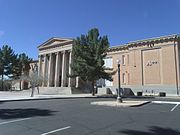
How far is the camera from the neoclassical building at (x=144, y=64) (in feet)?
136

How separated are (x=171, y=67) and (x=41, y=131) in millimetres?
38352

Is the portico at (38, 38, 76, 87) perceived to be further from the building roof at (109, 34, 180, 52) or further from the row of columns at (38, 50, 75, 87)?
the building roof at (109, 34, 180, 52)

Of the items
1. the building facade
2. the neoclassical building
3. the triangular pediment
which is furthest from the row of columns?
the building facade

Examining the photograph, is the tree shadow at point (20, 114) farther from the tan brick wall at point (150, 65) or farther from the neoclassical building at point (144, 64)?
the tan brick wall at point (150, 65)

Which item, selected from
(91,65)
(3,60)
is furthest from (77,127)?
(3,60)

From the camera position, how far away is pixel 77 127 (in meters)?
8.20

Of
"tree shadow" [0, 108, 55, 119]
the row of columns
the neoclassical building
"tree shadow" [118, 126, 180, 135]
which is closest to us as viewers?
"tree shadow" [118, 126, 180, 135]

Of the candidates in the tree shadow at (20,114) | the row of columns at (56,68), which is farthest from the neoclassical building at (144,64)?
the tree shadow at (20,114)

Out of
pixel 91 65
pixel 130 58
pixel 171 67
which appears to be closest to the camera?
pixel 91 65

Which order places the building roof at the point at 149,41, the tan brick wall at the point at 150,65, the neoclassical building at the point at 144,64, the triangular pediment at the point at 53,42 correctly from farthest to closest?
1. the triangular pediment at the point at 53,42
2. the tan brick wall at the point at 150,65
3. the neoclassical building at the point at 144,64
4. the building roof at the point at 149,41

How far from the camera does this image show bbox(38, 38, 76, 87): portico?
53.5 metres

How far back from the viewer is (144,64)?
1790 inches

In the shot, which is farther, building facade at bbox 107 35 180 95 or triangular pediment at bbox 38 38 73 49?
triangular pediment at bbox 38 38 73 49

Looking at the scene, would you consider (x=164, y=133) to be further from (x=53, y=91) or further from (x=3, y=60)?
(x=3, y=60)
